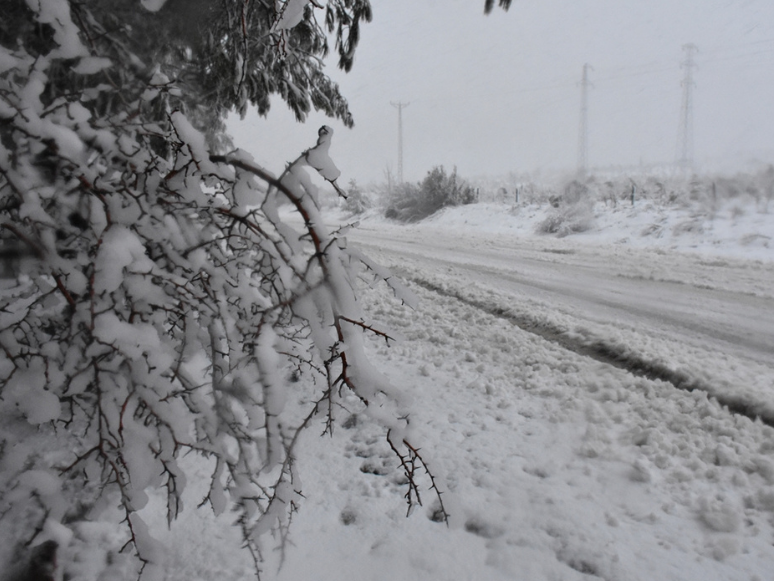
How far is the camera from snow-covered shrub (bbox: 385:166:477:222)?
A: 829 inches

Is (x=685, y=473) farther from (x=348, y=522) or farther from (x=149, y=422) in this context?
(x=149, y=422)

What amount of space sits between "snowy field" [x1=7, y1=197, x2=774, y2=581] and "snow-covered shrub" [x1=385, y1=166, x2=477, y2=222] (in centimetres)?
1563

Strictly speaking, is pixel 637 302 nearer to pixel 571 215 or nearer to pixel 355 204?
pixel 571 215

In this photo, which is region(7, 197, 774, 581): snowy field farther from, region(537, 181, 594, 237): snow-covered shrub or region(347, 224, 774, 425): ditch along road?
region(537, 181, 594, 237): snow-covered shrub

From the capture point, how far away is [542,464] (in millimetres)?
2777

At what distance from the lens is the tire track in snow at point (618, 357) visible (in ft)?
11.0

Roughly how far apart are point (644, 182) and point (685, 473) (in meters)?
20.7

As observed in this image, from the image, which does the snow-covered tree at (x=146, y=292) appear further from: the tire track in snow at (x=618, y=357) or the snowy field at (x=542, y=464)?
the tire track in snow at (x=618, y=357)

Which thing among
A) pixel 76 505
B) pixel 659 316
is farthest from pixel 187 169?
pixel 659 316

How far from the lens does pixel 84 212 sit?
1.56 m

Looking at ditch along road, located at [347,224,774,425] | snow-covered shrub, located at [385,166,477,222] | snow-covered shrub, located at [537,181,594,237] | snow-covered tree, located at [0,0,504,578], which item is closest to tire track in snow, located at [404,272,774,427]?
ditch along road, located at [347,224,774,425]

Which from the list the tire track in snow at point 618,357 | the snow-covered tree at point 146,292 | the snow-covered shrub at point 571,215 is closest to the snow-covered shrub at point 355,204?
the snow-covered shrub at point 571,215

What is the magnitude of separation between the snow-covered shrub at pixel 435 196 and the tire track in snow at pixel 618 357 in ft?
50.2

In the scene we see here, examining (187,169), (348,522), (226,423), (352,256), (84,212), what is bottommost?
(348,522)
